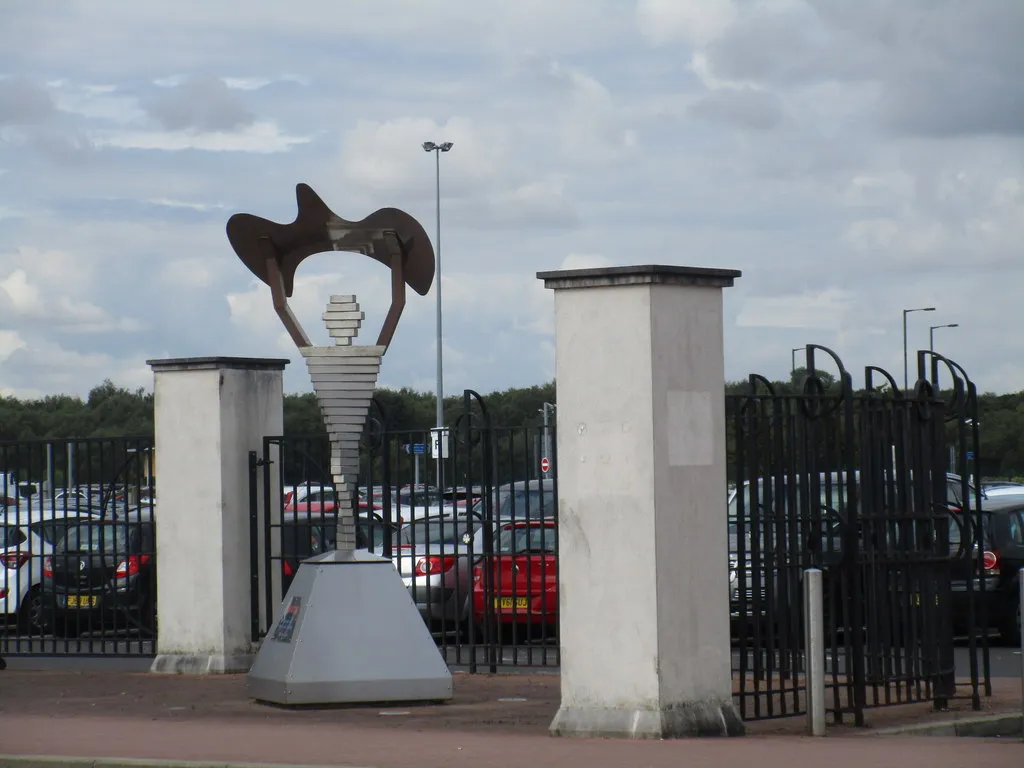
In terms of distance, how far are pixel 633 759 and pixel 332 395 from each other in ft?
15.6

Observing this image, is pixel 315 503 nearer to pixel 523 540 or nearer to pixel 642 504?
pixel 523 540

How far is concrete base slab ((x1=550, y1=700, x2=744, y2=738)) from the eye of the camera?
942 cm

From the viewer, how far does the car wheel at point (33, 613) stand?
16250 mm

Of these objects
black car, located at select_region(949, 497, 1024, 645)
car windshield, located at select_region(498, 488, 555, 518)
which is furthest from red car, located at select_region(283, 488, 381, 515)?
black car, located at select_region(949, 497, 1024, 645)

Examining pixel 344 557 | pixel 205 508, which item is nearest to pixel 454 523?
pixel 344 557

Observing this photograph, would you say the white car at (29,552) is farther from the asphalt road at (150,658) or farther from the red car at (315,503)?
the red car at (315,503)

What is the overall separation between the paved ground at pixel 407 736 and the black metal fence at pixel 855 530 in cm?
36

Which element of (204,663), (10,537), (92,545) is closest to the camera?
(204,663)

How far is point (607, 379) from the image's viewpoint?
31.7 ft

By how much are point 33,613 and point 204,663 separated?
483cm

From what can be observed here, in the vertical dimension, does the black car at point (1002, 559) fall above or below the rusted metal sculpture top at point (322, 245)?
below

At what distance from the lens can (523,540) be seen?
15531 millimetres

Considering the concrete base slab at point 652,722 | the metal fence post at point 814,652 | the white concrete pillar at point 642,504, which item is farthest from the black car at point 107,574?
the metal fence post at point 814,652

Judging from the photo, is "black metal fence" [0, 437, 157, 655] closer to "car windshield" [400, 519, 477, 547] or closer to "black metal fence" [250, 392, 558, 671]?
"black metal fence" [250, 392, 558, 671]
